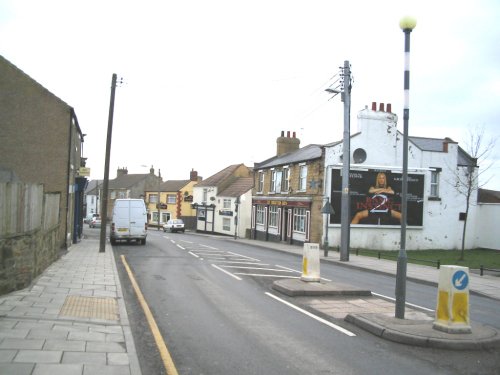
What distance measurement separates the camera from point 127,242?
31484 mm

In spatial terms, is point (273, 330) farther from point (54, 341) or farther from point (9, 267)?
point (9, 267)

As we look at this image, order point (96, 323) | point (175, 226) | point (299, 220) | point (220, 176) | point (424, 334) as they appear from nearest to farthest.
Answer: point (424, 334) < point (96, 323) < point (299, 220) < point (175, 226) < point (220, 176)

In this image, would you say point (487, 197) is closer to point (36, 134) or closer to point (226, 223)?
point (226, 223)

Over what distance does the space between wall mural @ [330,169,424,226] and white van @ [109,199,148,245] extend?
12.4 m

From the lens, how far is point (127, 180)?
292 feet

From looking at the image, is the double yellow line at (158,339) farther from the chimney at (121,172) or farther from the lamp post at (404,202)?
the chimney at (121,172)

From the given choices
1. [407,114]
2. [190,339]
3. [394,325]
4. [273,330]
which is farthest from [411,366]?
[407,114]

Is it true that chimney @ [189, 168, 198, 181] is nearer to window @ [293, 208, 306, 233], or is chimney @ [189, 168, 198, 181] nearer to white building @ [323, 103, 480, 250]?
window @ [293, 208, 306, 233]

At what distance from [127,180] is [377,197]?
6366cm

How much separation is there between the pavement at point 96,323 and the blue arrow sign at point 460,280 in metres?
0.80

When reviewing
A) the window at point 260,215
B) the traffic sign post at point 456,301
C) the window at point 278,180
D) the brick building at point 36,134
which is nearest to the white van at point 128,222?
the brick building at point 36,134

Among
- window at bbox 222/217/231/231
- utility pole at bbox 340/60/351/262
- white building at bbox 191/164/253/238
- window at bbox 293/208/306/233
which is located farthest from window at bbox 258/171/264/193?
utility pole at bbox 340/60/351/262

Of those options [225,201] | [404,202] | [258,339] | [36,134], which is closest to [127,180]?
[225,201]

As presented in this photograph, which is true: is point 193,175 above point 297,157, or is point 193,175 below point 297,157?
above
